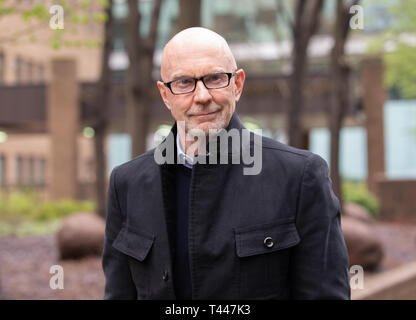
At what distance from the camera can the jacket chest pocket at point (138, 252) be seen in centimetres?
249

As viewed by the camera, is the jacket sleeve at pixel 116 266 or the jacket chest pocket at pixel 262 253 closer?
the jacket chest pocket at pixel 262 253

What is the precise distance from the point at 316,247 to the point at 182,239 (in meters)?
0.49

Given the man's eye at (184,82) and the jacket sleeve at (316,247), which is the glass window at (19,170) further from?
the jacket sleeve at (316,247)

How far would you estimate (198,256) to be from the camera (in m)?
2.38

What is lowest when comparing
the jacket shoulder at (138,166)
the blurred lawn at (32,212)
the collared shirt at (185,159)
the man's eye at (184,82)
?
the blurred lawn at (32,212)

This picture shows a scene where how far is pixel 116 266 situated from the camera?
266cm

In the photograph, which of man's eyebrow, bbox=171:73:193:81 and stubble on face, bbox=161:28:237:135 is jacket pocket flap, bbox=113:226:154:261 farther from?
man's eyebrow, bbox=171:73:193:81

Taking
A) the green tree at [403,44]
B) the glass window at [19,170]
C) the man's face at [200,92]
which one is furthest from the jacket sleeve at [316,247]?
the glass window at [19,170]

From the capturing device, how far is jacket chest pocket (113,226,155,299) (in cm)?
249

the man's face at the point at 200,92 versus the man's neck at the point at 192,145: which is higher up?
the man's face at the point at 200,92
